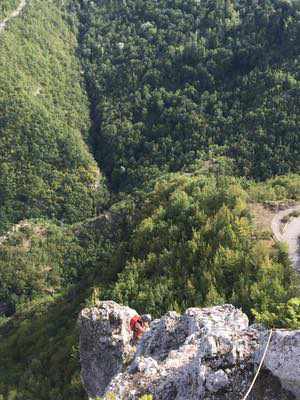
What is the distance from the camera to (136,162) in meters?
122

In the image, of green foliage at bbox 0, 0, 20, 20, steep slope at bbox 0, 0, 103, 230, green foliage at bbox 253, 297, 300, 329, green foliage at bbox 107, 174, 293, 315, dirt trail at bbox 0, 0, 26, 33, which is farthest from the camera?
green foliage at bbox 0, 0, 20, 20

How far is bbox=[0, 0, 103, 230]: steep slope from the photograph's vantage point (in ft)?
393

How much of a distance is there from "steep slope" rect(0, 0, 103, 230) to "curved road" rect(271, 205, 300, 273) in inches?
2718

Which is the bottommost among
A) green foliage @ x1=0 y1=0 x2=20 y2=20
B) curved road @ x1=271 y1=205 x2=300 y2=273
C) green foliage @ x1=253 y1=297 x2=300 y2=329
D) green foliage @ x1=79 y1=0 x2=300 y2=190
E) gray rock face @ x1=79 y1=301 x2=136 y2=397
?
gray rock face @ x1=79 y1=301 x2=136 y2=397

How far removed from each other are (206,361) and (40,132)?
112 m

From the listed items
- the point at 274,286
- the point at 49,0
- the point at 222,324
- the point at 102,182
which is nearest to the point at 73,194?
the point at 102,182

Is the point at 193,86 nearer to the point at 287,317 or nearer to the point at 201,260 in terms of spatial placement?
the point at 201,260

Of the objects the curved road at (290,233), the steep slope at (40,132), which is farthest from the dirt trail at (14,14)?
the curved road at (290,233)

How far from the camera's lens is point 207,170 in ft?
312

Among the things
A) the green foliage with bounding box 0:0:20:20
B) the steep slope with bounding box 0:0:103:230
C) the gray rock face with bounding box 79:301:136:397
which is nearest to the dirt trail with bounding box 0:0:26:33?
the green foliage with bounding box 0:0:20:20

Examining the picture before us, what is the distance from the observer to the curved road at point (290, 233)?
49.1m

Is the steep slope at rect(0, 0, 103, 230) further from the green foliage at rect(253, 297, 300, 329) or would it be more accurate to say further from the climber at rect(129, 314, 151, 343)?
the green foliage at rect(253, 297, 300, 329)

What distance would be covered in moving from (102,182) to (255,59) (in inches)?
1736

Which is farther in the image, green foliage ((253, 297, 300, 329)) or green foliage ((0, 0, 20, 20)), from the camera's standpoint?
green foliage ((0, 0, 20, 20))
